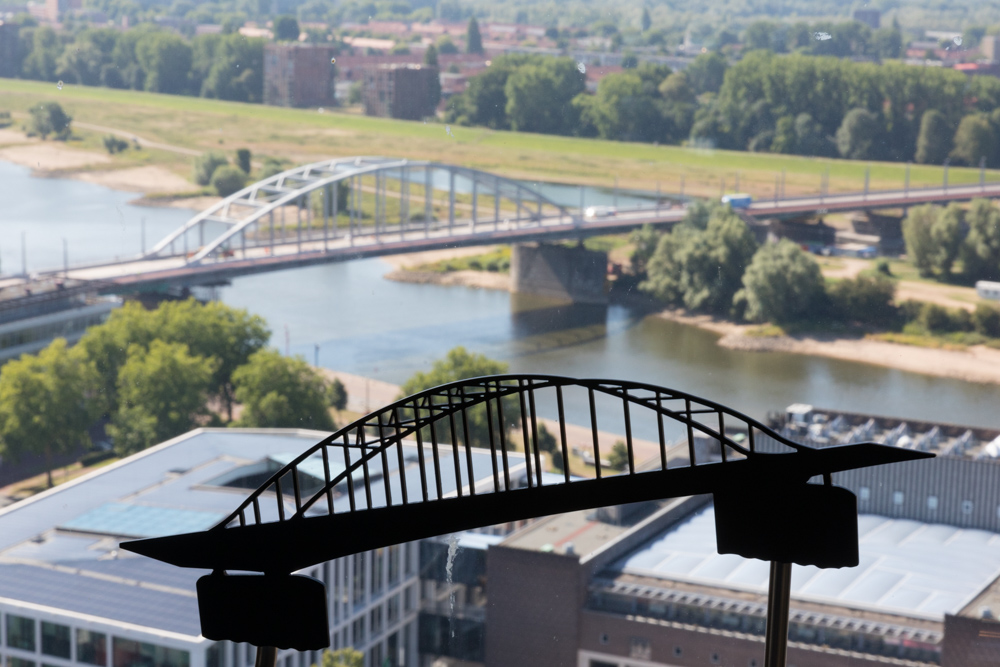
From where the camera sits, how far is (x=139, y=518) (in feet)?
12.1

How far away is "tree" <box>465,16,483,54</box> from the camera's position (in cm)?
841

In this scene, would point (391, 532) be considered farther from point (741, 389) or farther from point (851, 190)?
point (851, 190)

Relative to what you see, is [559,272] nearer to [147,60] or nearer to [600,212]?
[600,212]

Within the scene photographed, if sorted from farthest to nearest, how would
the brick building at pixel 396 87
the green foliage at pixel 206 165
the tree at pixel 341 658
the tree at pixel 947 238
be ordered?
the green foliage at pixel 206 165 → the tree at pixel 947 238 → the brick building at pixel 396 87 → the tree at pixel 341 658

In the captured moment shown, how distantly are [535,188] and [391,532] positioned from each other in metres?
9.17

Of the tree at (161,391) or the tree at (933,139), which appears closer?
the tree at (161,391)

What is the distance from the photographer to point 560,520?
389 centimetres

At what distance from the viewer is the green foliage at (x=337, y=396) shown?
6191mm

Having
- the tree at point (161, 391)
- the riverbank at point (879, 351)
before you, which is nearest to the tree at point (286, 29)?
the tree at point (161, 391)

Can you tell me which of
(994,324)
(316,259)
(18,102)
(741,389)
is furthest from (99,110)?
(994,324)

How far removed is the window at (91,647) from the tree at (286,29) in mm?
5470

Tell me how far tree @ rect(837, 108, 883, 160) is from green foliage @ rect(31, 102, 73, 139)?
5.11 m

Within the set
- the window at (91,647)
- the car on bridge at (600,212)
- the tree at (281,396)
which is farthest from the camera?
the car on bridge at (600,212)

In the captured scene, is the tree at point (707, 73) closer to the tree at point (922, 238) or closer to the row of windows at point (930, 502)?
the tree at point (922, 238)
